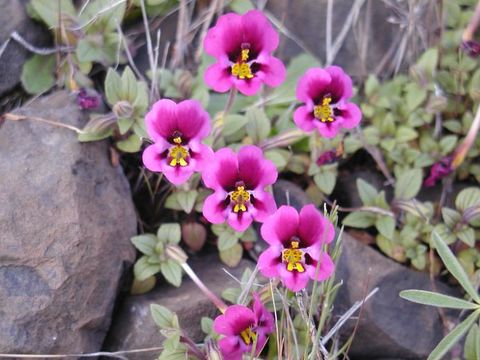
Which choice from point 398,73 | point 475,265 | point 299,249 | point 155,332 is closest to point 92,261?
point 155,332

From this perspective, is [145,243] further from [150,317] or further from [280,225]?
[280,225]

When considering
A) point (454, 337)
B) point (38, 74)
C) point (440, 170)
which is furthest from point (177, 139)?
point (440, 170)

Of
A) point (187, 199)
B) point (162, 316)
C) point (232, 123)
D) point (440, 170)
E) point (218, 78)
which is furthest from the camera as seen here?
point (440, 170)

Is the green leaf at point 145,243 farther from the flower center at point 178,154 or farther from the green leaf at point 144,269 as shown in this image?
the flower center at point 178,154

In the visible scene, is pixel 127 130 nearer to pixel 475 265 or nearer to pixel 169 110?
pixel 169 110

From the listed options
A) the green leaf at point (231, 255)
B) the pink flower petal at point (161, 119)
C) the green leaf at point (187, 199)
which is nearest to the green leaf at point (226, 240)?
the green leaf at point (231, 255)

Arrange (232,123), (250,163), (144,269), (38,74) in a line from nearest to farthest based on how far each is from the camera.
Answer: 1. (250,163)
2. (144,269)
3. (232,123)
4. (38,74)

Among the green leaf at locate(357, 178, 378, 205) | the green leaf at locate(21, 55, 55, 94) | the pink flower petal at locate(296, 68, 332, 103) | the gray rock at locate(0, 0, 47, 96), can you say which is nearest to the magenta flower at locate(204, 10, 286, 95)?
the pink flower petal at locate(296, 68, 332, 103)
